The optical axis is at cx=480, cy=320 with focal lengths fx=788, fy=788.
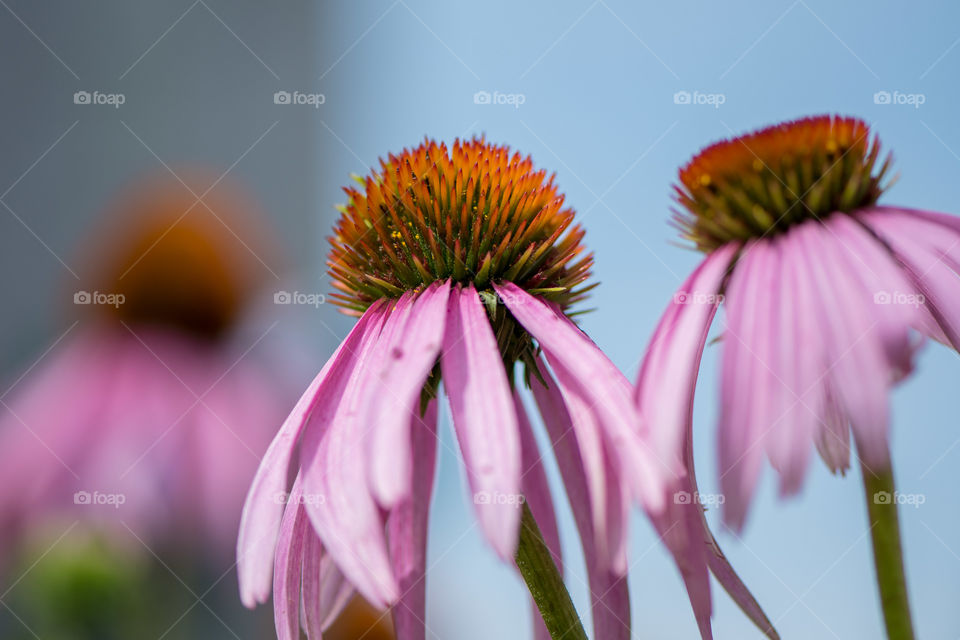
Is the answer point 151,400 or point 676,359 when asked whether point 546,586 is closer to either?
point 676,359

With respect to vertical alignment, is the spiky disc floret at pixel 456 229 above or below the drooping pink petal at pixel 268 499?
above

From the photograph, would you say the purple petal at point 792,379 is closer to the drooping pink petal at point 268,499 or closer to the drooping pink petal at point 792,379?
the drooping pink petal at point 792,379

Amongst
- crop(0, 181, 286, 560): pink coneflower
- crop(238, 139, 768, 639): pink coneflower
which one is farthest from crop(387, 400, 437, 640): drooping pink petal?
crop(0, 181, 286, 560): pink coneflower

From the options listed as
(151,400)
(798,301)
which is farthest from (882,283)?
(151,400)

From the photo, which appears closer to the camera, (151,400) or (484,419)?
(484,419)

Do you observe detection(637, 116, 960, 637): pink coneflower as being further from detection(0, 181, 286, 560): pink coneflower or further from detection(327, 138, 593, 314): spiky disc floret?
detection(0, 181, 286, 560): pink coneflower

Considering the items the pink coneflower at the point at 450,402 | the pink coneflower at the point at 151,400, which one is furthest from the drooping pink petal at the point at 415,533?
the pink coneflower at the point at 151,400
